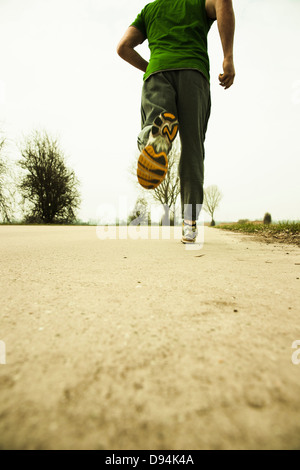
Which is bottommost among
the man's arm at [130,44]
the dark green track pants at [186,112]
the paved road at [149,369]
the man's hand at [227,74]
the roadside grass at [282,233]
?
the paved road at [149,369]

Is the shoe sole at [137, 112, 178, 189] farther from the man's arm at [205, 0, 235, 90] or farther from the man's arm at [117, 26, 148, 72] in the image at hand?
the man's arm at [117, 26, 148, 72]

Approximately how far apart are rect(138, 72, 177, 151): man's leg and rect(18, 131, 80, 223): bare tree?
16.4m

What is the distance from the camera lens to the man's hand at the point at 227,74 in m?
1.82

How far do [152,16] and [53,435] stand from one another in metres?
2.77

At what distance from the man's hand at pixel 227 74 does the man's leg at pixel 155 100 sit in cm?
38

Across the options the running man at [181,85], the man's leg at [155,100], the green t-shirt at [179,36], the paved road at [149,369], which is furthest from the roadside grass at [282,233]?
the paved road at [149,369]

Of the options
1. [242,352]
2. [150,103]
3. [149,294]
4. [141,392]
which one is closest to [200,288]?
[149,294]

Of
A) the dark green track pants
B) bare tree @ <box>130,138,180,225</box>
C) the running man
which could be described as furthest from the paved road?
bare tree @ <box>130,138,180,225</box>

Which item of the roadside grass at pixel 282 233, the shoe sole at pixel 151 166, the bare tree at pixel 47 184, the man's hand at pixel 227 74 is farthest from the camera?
the bare tree at pixel 47 184

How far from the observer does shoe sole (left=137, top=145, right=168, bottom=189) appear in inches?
66.5

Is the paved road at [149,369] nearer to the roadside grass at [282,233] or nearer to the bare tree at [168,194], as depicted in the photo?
the roadside grass at [282,233]

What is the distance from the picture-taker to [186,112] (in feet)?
6.33

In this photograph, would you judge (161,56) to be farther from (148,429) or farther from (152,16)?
(148,429)

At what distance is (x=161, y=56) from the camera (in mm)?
1919
